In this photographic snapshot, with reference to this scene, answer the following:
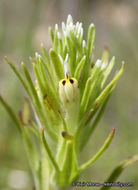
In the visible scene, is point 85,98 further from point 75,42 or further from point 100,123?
point 100,123

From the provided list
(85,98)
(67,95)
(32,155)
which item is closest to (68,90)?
(67,95)

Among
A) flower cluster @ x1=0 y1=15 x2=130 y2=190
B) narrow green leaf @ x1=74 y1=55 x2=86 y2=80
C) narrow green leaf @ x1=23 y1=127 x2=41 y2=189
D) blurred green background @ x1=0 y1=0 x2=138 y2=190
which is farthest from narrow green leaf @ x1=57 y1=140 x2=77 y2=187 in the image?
blurred green background @ x1=0 y1=0 x2=138 y2=190

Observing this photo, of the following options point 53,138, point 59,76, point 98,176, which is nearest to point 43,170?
point 53,138

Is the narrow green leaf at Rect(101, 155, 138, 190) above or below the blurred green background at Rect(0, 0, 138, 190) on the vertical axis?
below

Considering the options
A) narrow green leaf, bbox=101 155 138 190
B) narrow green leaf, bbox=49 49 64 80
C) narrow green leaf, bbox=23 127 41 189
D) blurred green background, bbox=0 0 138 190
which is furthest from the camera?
blurred green background, bbox=0 0 138 190

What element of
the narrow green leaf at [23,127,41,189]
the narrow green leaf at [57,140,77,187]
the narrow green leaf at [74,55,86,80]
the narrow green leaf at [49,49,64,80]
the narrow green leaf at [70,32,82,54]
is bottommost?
the narrow green leaf at [57,140,77,187]

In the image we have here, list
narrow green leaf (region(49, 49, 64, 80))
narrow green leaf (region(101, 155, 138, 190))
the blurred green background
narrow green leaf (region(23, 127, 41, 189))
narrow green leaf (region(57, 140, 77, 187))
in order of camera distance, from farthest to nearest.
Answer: the blurred green background < narrow green leaf (region(23, 127, 41, 189)) < narrow green leaf (region(101, 155, 138, 190)) < narrow green leaf (region(57, 140, 77, 187)) < narrow green leaf (region(49, 49, 64, 80))

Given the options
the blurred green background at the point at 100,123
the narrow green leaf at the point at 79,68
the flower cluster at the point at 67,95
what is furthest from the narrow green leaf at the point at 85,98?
the blurred green background at the point at 100,123

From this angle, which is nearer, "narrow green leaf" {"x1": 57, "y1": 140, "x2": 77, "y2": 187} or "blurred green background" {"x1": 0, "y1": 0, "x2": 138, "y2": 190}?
"narrow green leaf" {"x1": 57, "y1": 140, "x2": 77, "y2": 187}

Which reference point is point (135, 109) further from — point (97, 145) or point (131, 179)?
point (131, 179)

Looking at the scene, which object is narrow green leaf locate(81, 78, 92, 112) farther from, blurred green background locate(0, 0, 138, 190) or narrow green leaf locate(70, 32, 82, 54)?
blurred green background locate(0, 0, 138, 190)
